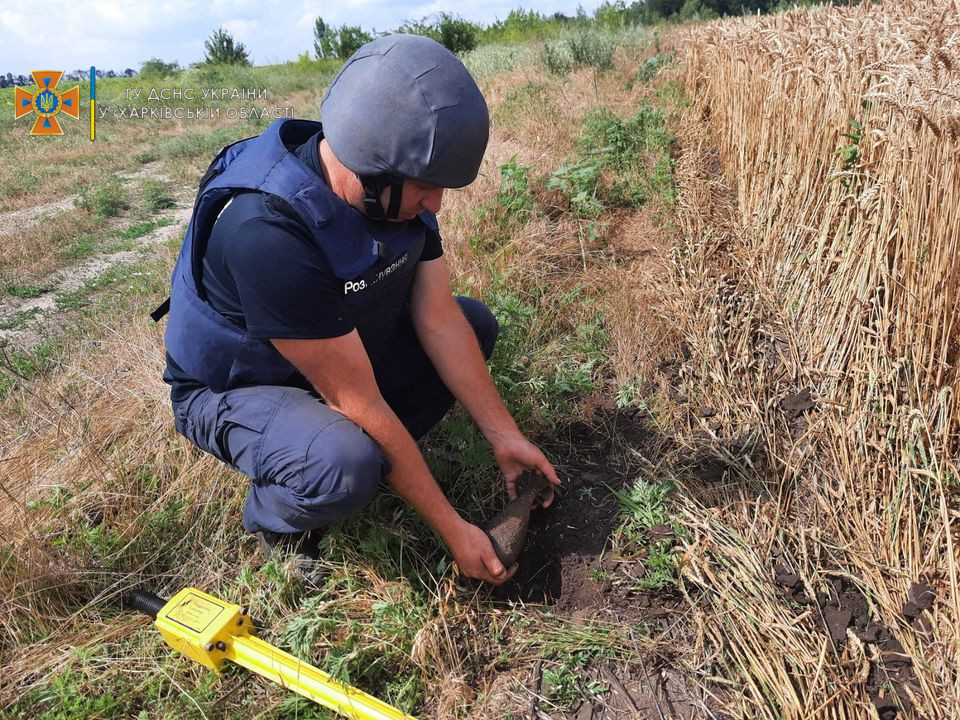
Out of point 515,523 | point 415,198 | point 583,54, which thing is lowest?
point 515,523

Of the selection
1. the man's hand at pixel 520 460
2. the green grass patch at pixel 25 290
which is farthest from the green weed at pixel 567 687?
the green grass patch at pixel 25 290

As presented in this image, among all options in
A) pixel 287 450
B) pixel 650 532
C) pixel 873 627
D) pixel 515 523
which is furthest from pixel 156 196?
pixel 873 627

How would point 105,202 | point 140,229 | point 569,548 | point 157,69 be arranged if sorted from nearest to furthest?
point 569,548, point 140,229, point 105,202, point 157,69

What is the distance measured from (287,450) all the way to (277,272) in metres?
0.52

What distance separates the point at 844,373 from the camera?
2.38 m

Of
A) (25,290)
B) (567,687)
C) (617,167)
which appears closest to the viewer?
(567,687)

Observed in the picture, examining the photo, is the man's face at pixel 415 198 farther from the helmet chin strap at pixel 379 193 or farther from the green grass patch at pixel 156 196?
the green grass patch at pixel 156 196

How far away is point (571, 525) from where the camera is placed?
2293 mm

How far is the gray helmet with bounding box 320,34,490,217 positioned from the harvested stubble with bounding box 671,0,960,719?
1.32 metres

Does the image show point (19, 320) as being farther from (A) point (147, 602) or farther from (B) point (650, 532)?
(B) point (650, 532)

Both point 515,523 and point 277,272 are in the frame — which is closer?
point 277,272

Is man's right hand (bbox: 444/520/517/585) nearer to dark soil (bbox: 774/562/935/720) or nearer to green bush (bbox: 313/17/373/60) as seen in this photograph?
dark soil (bbox: 774/562/935/720)

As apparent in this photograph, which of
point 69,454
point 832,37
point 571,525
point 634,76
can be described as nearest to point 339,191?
point 571,525

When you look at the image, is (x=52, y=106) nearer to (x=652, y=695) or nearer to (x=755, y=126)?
(x=755, y=126)
